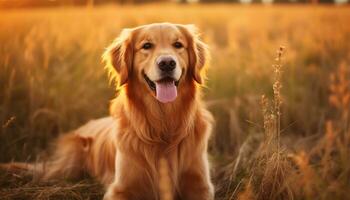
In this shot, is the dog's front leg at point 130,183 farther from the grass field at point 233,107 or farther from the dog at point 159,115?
the grass field at point 233,107

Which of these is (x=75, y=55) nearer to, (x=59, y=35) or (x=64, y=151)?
(x=59, y=35)

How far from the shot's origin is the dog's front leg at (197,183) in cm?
346

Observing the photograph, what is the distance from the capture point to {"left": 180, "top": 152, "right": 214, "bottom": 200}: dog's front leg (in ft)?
11.4

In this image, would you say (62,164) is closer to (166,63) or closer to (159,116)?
(159,116)

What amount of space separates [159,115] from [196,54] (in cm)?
58

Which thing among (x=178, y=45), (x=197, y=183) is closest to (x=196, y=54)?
(x=178, y=45)

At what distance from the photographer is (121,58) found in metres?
3.77

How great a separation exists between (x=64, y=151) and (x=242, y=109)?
6.54 ft

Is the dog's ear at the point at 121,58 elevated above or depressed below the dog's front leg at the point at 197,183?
above

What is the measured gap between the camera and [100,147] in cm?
441

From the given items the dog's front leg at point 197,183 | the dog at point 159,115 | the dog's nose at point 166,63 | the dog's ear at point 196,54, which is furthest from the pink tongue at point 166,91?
the dog's front leg at point 197,183

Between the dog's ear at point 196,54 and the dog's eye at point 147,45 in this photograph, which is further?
the dog's ear at point 196,54

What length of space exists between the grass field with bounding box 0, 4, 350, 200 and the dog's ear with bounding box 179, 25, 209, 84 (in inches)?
24.5

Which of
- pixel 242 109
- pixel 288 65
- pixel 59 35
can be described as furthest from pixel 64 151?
pixel 288 65
